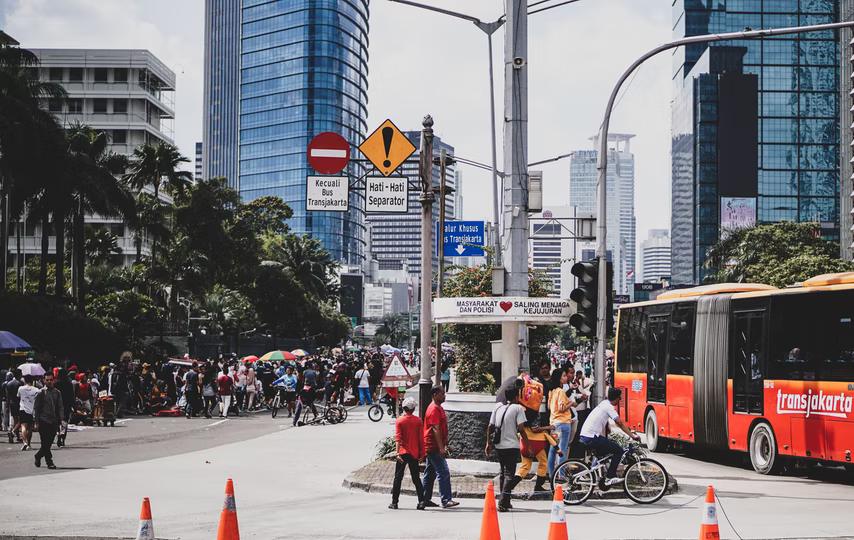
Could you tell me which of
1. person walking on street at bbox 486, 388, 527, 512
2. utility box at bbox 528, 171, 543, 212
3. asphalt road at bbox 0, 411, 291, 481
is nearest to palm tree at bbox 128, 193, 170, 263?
asphalt road at bbox 0, 411, 291, 481

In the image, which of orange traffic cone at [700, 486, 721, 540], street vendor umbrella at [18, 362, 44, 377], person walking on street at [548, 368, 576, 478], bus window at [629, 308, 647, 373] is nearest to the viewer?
orange traffic cone at [700, 486, 721, 540]

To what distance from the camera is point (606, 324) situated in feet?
55.5

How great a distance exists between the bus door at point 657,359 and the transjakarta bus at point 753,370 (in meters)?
0.02

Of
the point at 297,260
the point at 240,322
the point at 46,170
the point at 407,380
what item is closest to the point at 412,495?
the point at 407,380

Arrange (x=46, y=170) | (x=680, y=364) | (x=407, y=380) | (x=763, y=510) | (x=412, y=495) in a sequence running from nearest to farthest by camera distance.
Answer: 1. (x=763, y=510)
2. (x=412, y=495)
3. (x=680, y=364)
4. (x=407, y=380)
5. (x=46, y=170)

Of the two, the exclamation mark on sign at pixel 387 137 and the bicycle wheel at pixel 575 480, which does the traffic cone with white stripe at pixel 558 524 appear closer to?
the bicycle wheel at pixel 575 480

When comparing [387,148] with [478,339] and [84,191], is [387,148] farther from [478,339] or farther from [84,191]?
[84,191]

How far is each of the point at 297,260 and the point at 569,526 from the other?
8811 cm

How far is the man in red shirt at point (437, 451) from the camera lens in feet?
45.8

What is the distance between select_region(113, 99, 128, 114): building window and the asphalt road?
62.3 metres

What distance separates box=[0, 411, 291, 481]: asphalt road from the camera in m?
20.1

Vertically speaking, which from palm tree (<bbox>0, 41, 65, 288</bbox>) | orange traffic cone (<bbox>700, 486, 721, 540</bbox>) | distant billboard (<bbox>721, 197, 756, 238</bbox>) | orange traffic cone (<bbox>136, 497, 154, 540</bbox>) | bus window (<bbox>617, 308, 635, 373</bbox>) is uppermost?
distant billboard (<bbox>721, 197, 756, 238</bbox>)

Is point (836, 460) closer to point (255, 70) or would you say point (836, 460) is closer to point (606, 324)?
point (606, 324)

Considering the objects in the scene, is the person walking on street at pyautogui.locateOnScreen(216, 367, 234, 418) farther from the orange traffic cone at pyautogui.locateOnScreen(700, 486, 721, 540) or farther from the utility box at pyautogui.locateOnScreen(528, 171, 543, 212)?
the orange traffic cone at pyautogui.locateOnScreen(700, 486, 721, 540)
